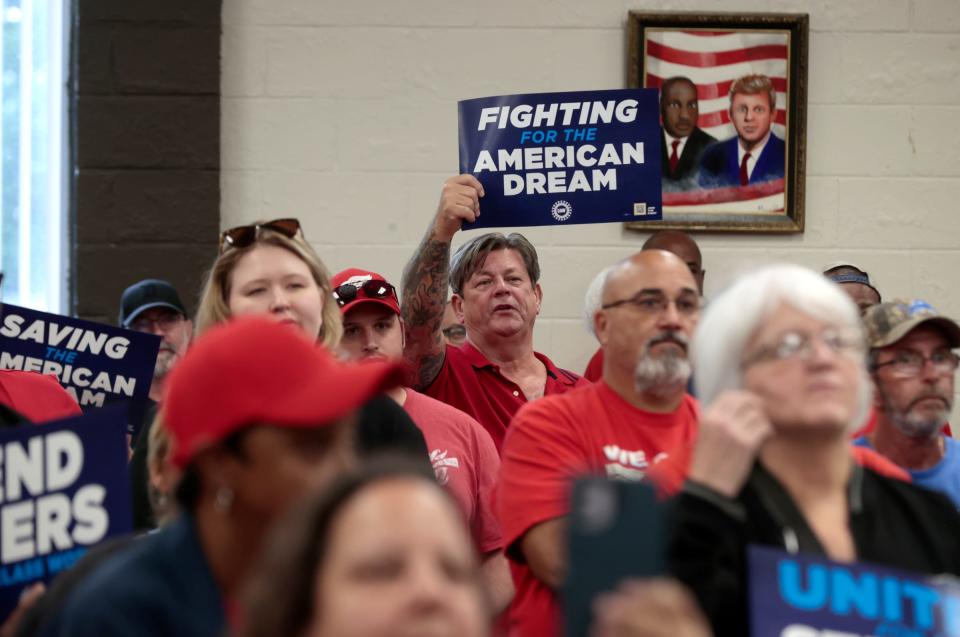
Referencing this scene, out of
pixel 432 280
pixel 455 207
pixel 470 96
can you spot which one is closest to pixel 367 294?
pixel 432 280

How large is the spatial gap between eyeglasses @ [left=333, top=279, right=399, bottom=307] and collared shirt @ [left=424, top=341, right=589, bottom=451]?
1.32 ft

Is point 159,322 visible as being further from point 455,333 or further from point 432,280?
point 432,280

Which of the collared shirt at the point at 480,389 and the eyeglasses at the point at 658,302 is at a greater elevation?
the eyeglasses at the point at 658,302

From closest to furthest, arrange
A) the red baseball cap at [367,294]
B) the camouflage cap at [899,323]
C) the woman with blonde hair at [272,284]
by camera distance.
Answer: the woman with blonde hair at [272,284]
the camouflage cap at [899,323]
the red baseball cap at [367,294]

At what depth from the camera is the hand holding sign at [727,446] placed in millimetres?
1959

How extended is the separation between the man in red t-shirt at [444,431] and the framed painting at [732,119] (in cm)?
179

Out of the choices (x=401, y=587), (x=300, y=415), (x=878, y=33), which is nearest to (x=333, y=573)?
(x=401, y=587)

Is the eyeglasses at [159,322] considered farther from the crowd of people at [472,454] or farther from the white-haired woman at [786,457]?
the white-haired woman at [786,457]

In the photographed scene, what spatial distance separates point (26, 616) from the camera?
1.80 meters

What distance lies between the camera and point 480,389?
155 inches

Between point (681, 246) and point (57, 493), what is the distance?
9.45 feet

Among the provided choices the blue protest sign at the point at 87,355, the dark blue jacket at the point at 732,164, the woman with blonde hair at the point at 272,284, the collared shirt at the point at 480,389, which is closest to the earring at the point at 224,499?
the woman with blonde hair at the point at 272,284

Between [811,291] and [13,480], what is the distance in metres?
1.30

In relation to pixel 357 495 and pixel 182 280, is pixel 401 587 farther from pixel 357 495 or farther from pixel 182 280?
pixel 182 280
